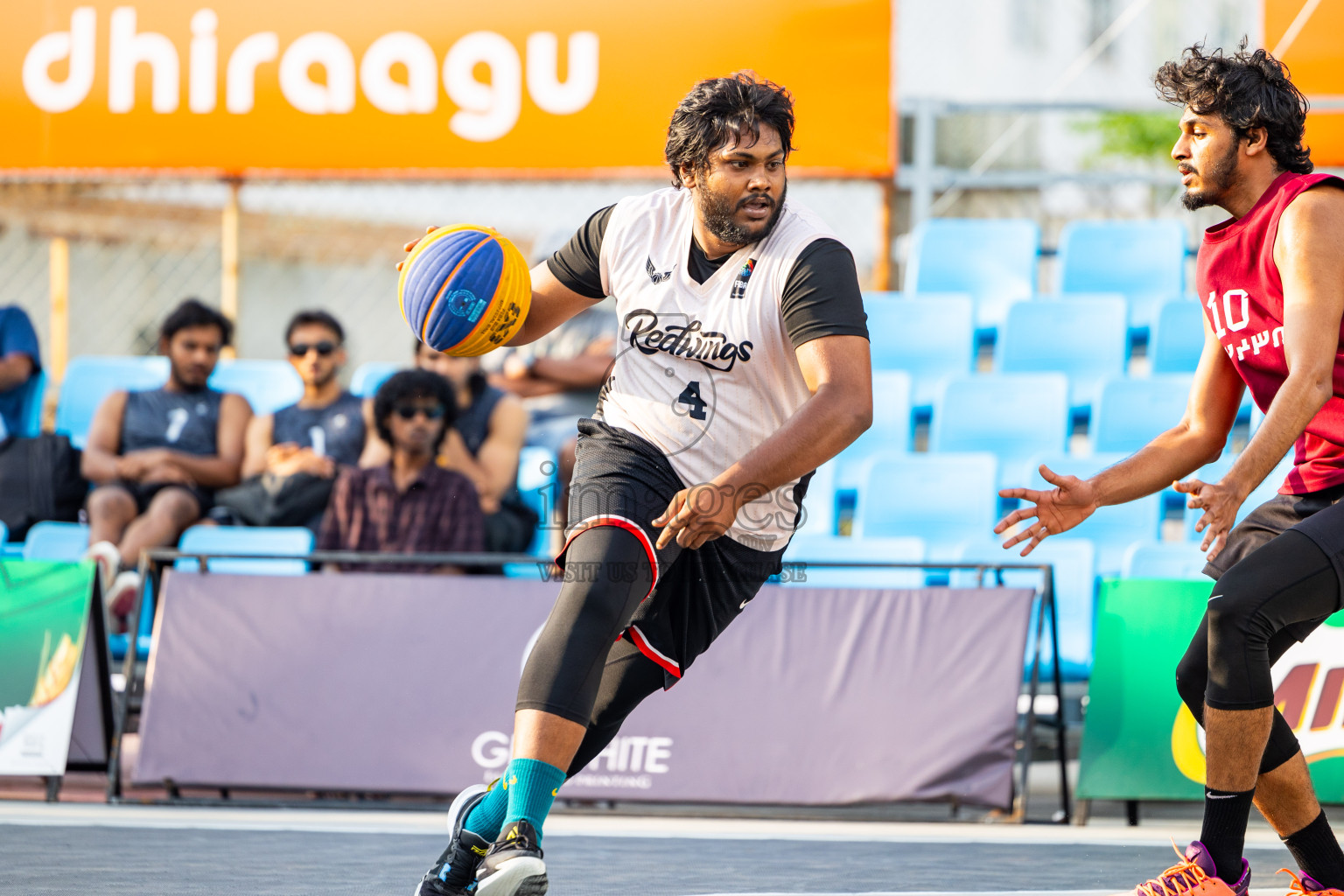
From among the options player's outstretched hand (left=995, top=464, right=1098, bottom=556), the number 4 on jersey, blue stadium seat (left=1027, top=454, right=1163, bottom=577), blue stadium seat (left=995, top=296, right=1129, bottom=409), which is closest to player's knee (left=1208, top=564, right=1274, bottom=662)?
player's outstretched hand (left=995, top=464, right=1098, bottom=556)

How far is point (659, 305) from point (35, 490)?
18.7 ft

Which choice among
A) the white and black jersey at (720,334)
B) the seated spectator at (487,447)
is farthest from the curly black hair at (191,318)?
the white and black jersey at (720,334)

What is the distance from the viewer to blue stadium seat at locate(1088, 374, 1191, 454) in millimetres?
7867

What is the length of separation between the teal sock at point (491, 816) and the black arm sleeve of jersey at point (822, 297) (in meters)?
1.24

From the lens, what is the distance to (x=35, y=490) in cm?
803

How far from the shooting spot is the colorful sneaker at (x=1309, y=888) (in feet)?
11.8

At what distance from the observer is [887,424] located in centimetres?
839

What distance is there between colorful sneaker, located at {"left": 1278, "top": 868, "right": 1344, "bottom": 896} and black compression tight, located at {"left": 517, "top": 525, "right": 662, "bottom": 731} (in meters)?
1.85

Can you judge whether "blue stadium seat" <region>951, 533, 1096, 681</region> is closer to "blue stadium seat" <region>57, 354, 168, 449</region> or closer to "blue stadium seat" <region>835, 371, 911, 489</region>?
"blue stadium seat" <region>835, 371, 911, 489</region>

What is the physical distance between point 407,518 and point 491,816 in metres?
3.76

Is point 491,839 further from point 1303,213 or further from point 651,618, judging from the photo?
point 1303,213

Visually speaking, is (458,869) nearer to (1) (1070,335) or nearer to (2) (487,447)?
(2) (487,447)

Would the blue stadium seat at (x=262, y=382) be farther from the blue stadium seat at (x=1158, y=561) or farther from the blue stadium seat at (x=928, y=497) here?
the blue stadium seat at (x=1158, y=561)

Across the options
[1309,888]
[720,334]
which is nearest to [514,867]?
[720,334]
